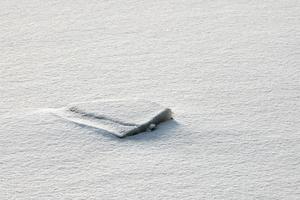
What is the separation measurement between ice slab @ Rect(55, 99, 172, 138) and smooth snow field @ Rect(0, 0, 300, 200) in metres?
0.03

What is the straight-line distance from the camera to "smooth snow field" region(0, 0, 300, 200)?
2.22 metres

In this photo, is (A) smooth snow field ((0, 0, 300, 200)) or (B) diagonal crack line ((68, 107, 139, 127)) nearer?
(A) smooth snow field ((0, 0, 300, 200))

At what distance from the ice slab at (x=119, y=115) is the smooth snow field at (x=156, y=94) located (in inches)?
1.2

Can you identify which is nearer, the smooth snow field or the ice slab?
the smooth snow field

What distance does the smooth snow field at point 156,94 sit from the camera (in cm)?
222

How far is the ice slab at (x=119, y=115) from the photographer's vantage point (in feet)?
8.18

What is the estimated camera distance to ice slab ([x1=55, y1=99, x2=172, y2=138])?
249 cm

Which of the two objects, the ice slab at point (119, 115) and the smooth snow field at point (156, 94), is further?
the ice slab at point (119, 115)

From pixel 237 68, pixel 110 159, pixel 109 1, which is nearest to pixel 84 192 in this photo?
pixel 110 159

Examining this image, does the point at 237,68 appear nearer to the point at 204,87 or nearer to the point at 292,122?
the point at 204,87

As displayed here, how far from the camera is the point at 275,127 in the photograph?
8.30ft

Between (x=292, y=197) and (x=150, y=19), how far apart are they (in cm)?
160

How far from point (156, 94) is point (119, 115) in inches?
10.4

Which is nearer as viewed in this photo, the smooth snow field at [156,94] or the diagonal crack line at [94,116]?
the smooth snow field at [156,94]
